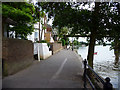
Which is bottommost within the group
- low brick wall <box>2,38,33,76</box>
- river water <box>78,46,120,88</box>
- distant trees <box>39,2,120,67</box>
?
river water <box>78,46,120,88</box>

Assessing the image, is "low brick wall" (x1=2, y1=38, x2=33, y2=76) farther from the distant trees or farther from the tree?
the distant trees

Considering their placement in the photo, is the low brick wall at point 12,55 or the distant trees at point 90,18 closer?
the low brick wall at point 12,55

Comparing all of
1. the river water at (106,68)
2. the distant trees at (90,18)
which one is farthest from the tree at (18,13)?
the river water at (106,68)

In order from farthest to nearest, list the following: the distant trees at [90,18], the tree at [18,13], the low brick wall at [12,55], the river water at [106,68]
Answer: the river water at [106,68], the tree at [18,13], the distant trees at [90,18], the low brick wall at [12,55]

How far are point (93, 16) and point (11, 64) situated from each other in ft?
15.7

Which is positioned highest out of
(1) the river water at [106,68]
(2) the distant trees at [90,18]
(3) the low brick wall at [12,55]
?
(2) the distant trees at [90,18]

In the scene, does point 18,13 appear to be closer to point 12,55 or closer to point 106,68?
point 12,55

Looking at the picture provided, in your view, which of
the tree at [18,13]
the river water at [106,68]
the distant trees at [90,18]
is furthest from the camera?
the river water at [106,68]

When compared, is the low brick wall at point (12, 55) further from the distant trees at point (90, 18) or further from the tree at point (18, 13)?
the distant trees at point (90, 18)

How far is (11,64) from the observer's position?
5.79 meters

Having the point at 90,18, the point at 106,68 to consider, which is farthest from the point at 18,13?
the point at 106,68

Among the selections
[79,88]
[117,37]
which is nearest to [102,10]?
[117,37]

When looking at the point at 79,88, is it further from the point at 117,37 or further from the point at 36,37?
the point at 36,37

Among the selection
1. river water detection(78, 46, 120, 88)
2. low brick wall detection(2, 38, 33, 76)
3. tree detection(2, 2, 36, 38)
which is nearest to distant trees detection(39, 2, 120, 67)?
tree detection(2, 2, 36, 38)
